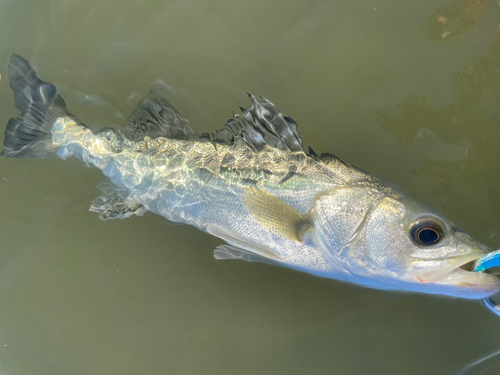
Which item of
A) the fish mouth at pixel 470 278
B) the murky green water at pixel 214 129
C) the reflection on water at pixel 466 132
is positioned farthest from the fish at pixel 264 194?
the reflection on water at pixel 466 132

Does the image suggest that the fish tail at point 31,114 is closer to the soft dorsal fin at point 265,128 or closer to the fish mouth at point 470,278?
the soft dorsal fin at point 265,128

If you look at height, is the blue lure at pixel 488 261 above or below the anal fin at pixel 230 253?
above

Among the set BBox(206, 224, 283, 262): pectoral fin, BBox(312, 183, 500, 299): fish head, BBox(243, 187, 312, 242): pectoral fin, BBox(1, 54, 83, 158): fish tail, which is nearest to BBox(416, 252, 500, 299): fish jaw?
BBox(312, 183, 500, 299): fish head

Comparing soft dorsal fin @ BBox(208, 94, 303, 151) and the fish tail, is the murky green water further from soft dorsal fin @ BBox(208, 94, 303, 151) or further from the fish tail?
soft dorsal fin @ BBox(208, 94, 303, 151)

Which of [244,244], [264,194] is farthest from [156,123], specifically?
[244,244]

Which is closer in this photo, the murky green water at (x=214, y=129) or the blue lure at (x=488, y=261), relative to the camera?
the blue lure at (x=488, y=261)

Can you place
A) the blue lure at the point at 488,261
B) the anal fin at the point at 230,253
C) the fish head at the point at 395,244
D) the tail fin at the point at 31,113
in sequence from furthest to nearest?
the tail fin at the point at 31,113, the anal fin at the point at 230,253, the fish head at the point at 395,244, the blue lure at the point at 488,261

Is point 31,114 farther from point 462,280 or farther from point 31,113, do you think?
point 462,280
